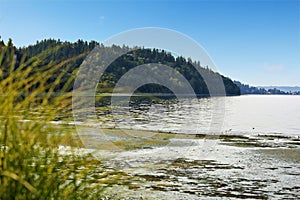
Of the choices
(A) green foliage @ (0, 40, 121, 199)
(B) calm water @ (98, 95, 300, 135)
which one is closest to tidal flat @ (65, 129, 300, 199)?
(B) calm water @ (98, 95, 300, 135)

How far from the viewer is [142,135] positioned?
32031mm

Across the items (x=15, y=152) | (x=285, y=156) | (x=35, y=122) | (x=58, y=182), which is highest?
(x=35, y=122)

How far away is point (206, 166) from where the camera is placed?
1938 cm

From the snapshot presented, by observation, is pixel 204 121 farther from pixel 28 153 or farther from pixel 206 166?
pixel 28 153

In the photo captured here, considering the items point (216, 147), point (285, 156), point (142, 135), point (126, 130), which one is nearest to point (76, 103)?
point (285, 156)

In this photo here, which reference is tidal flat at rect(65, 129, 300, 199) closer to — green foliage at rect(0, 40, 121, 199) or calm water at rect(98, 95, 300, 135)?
calm water at rect(98, 95, 300, 135)

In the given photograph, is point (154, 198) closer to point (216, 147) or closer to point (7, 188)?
point (7, 188)

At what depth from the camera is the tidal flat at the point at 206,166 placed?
543 inches

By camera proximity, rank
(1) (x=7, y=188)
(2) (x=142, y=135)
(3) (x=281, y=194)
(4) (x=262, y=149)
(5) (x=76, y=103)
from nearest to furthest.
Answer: (1) (x=7, y=188) → (5) (x=76, y=103) → (3) (x=281, y=194) → (4) (x=262, y=149) → (2) (x=142, y=135)

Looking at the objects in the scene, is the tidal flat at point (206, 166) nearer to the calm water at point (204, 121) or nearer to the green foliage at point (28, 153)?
the calm water at point (204, 121)

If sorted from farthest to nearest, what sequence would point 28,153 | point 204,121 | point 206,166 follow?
point 204,121 < point 206,166 < point 28,153

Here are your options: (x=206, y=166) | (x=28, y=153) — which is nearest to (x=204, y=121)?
(x=206, y=166)

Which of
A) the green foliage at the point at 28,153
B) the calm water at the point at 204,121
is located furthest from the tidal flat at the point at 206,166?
the green foliage at the point at 28,153

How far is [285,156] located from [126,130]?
1592cm
